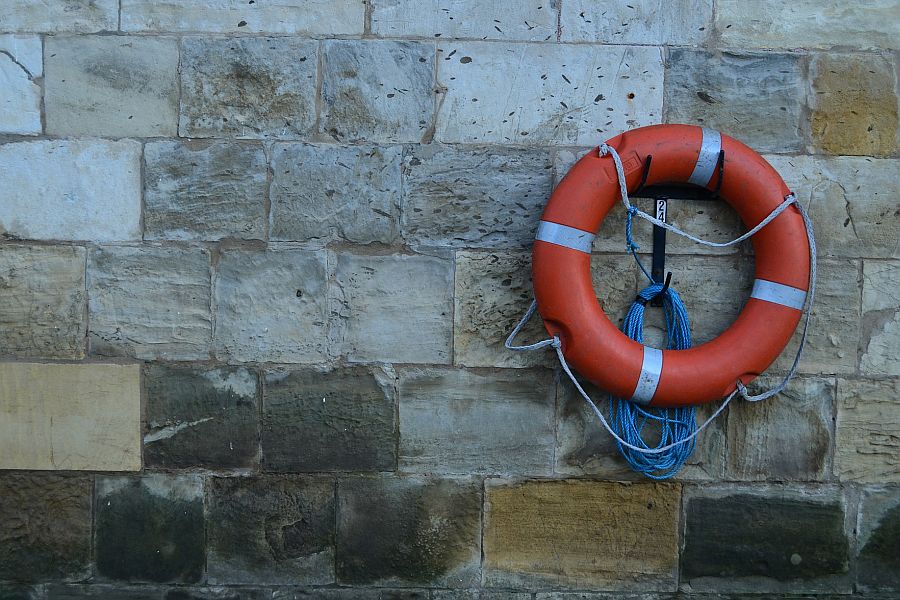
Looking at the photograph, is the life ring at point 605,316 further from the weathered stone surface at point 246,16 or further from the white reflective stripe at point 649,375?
the weathered stone surface at point 246,16

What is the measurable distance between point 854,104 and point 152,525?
8.95 feet

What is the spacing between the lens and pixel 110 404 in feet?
8.66

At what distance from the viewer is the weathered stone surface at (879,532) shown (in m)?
2.65

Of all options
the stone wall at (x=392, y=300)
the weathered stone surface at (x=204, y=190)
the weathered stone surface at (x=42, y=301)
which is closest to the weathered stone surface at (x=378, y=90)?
the stone wall at (x=392, y=300)

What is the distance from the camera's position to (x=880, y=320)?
2625 mm

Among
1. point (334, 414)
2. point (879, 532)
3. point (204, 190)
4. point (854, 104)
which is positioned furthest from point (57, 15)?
point (879, 532)

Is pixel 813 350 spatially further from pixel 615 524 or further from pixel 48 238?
pixel 48 238

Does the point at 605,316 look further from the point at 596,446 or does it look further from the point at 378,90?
the point at 378,90

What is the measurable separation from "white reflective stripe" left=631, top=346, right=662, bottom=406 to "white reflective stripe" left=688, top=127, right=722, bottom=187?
1.89ft

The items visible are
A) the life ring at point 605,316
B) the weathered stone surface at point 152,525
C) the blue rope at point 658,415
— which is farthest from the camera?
the weathered stone surface at point 152,525

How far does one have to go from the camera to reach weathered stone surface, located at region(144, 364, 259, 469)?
8.66 ft

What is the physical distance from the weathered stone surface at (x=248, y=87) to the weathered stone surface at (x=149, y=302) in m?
0.44

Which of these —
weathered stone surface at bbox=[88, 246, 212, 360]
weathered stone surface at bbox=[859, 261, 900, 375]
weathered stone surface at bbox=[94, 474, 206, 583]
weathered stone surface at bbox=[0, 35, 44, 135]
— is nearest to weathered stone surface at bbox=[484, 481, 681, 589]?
weathered stone surface at bbox=[859, 261, 900, 375]

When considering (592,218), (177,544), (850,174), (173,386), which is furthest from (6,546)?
(850,174)
